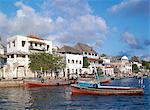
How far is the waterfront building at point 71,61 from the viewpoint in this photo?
9806cm

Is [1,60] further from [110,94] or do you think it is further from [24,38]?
[110,94]

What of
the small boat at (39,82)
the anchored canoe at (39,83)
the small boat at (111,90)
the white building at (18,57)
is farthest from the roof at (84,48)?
the small boat at (111,90)

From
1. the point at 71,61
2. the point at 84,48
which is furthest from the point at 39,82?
the point at 84,48

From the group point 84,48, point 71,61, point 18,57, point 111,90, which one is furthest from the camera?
point 84,48

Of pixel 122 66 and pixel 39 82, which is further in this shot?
pixel 122 66

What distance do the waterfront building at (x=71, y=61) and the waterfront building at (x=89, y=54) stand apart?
270 inches

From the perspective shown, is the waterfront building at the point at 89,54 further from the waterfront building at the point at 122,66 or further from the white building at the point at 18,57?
the waterfront building at the point at 122,66

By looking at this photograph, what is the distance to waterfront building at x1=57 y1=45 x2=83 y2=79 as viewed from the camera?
9806 cm

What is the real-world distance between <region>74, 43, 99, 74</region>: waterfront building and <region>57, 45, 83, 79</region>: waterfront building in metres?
6.85

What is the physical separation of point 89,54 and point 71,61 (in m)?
20.2

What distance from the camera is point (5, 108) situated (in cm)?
3531

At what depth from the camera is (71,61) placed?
10044 centimetres

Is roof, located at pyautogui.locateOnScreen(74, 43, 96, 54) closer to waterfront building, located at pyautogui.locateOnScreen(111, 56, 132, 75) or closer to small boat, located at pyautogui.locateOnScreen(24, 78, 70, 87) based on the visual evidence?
waterfront building, located at pyautogui.locateOnScreen(111, 56, 132, 75)

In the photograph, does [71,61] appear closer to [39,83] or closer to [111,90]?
[39,83]
